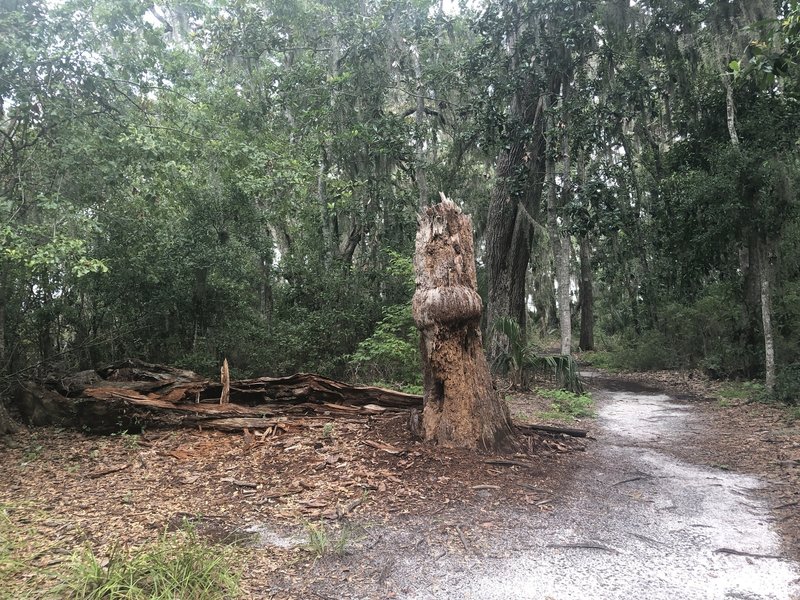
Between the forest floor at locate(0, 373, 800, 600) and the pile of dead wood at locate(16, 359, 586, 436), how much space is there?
241 mm

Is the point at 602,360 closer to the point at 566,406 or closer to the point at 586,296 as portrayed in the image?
the point at 586,296

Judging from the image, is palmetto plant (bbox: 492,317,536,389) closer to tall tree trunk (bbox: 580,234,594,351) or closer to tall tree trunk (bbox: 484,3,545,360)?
tall tree trunk (bbox: 484,3,545,360)

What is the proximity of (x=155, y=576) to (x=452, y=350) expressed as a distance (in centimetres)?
362

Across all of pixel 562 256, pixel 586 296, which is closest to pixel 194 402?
pixel 562 256

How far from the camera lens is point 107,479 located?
5.19 m

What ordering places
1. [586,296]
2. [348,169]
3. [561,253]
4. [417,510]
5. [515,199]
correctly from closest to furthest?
[417,510] < [561,253] < [515,199] < [348,169] < [586,296]

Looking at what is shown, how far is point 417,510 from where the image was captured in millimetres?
4391

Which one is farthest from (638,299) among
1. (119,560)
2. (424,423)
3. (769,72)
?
(119,560)

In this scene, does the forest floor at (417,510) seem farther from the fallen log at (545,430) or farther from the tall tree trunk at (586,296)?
the tall tree trunk at (586,296)

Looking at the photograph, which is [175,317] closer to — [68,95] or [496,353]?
[68,95]

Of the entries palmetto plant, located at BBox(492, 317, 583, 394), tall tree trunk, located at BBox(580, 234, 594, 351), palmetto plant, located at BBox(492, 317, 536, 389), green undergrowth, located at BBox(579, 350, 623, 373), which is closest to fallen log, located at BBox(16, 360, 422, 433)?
palmetto plant, located at BBox(492, 317, 583, 394)

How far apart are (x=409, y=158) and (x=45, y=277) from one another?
899 cm

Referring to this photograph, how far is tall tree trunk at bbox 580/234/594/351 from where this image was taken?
70.6ft

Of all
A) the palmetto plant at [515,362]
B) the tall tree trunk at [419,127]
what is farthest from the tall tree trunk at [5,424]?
the tall tree trunk at [419,127]
